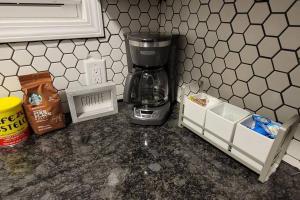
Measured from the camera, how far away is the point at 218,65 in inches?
33.2

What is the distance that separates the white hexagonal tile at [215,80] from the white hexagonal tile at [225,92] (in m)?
0.02

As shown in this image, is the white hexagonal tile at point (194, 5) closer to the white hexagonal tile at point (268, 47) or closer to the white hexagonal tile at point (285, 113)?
the white hexagonal tile at point (268, 47)

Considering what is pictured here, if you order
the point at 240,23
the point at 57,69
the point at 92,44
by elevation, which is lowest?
the point at 57,69

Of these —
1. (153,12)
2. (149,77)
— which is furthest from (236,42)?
(153,12)

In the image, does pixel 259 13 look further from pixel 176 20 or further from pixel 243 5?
pixel 176 20

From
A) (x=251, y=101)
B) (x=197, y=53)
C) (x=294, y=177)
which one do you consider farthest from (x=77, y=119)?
(x=294, y=177)

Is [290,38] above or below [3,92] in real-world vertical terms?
above

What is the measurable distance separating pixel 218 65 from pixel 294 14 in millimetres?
310

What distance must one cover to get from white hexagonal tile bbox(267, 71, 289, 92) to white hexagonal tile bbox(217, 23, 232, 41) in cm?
22

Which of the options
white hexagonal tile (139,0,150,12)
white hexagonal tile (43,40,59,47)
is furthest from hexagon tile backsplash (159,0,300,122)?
white hexagonal tile (43,40,59,47)

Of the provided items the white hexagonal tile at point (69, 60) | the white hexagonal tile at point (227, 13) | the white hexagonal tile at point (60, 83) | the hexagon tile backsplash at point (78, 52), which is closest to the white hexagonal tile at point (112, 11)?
the hexagon tile backsplash at point (78, 52)

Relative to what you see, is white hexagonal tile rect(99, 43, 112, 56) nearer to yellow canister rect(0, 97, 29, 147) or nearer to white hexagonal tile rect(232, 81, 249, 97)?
yellow canister rect(0, 97, 29, 147)

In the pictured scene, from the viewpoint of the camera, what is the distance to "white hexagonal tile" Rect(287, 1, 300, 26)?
22.6 inches

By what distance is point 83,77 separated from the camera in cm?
100
